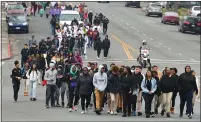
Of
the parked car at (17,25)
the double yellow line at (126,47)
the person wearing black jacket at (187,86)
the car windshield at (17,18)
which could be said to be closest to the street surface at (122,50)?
the double yellow line at (126,47)

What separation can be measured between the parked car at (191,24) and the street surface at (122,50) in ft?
2.61

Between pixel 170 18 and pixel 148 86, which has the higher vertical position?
pixel 148 86

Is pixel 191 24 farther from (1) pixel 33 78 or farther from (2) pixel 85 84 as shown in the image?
(2) pixel 85 84

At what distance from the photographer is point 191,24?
57594 millimetres

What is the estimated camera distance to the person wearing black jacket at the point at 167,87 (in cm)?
2059

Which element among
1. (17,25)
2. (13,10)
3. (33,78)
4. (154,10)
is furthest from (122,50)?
(154,10)

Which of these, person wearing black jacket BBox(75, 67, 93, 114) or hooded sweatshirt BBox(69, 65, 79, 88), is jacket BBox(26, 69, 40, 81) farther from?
person wearing black jacket BBox(75, 67, 93, 114)

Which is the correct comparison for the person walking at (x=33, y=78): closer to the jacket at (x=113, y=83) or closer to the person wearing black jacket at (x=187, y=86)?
the jacket at (x=113, y=83)

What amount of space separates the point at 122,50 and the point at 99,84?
83.0 feet

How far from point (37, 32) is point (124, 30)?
311 inches

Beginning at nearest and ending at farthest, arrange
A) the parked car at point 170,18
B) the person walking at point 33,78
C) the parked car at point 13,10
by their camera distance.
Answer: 1. the person walking at point 33,78
2. the parked car at point 13,10
3. the parked car at point 170,18

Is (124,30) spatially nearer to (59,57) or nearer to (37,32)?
(37,32)

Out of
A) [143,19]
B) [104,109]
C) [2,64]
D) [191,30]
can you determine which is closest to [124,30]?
[191,30]

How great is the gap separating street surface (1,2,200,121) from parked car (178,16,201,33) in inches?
31.3
